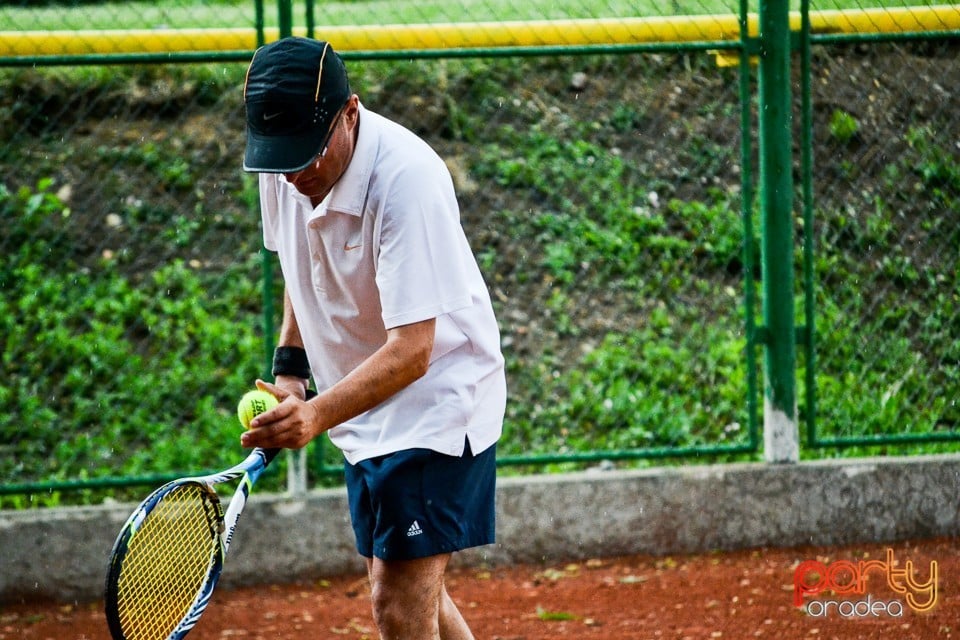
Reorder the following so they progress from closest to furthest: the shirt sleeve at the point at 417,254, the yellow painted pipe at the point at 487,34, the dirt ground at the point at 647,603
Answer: the shirt sleeve at the point at 417,254, the dirt ground at the point at 647,603, the yellow painted pipe at the point at 487,34

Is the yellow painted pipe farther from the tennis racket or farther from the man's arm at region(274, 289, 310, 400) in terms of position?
the tennis racket

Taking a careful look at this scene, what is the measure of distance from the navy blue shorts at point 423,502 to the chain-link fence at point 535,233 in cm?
204

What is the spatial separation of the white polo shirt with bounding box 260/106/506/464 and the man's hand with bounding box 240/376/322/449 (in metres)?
0.30

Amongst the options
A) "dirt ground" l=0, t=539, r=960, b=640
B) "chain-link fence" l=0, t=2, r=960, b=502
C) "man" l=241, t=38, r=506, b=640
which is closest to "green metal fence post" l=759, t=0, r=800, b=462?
"chain-link fence" l=0, t=2, r=960, b=502

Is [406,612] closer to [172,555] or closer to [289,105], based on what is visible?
[172,555]

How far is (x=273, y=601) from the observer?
4973 millimetres

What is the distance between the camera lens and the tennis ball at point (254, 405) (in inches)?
119

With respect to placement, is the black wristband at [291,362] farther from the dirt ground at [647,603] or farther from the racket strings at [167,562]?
the dirt ground at [647,603]

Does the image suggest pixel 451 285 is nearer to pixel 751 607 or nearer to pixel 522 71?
pixel 751 607

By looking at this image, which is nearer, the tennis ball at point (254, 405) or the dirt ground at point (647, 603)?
the tennis ball at point (254, 405)

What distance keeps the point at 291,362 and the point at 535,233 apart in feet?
12.8

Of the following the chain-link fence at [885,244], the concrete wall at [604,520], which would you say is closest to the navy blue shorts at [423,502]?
the concrete wall at [604,520]

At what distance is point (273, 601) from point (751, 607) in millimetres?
1988

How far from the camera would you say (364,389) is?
9.40 ft
